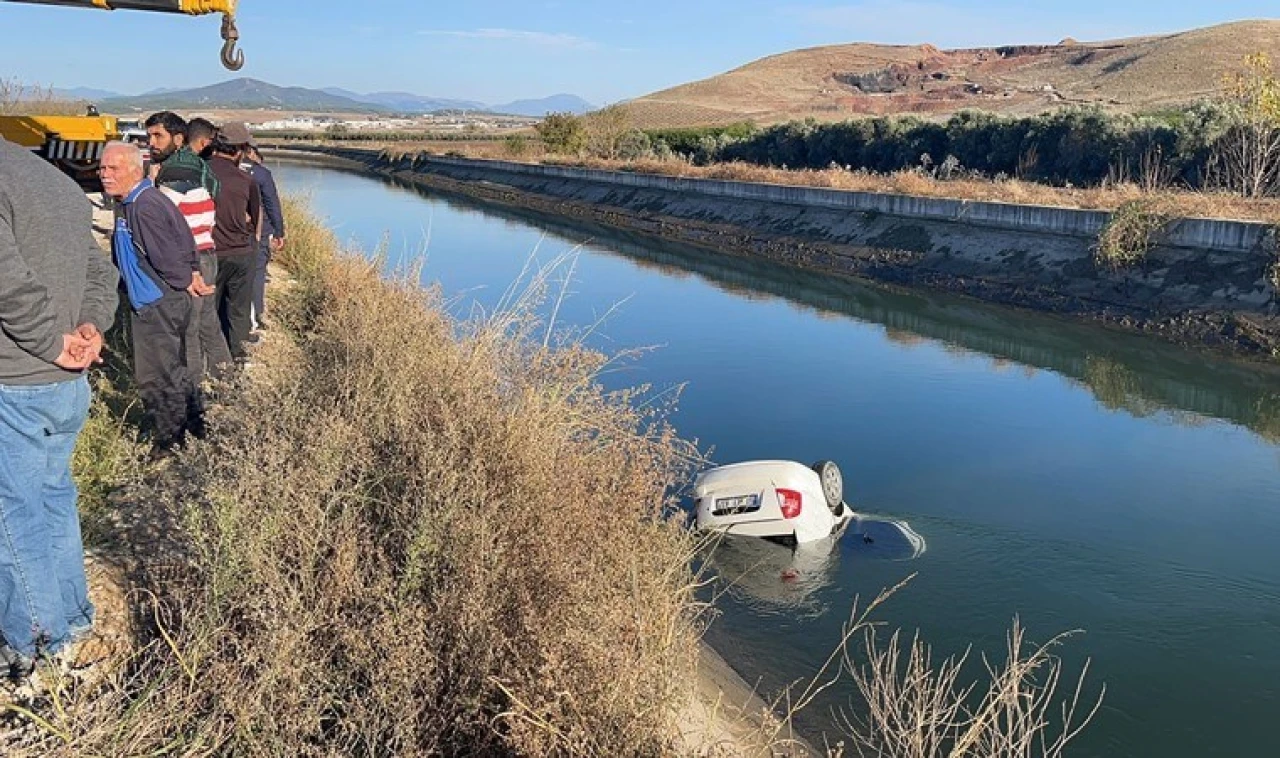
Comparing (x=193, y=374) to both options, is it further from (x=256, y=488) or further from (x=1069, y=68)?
(x=1069, y=68)

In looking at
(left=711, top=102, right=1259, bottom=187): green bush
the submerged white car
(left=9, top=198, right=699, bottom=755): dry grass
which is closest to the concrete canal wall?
(left=711, top=102, right=1259, bottom=187): green bush

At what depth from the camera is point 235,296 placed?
25.4ft

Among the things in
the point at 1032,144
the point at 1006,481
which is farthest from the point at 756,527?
the point at 1032,144

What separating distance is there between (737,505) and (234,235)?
4.34 metres

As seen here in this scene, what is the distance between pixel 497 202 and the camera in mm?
44500

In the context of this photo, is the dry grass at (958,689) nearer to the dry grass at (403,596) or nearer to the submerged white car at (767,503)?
the submerged white car at (767,503)

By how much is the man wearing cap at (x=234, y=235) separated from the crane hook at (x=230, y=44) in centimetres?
248

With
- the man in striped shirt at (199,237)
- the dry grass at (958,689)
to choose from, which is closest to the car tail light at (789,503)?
the dry grass at (958,689)

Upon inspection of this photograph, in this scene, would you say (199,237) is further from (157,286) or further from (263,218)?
(263,218)

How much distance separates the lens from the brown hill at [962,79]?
7219cm

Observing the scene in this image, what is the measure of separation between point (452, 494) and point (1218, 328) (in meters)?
15.7

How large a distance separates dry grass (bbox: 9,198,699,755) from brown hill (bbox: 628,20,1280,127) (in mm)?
62316

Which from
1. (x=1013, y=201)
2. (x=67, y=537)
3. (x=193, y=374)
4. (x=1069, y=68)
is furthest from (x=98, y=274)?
(x=1069, y=68)

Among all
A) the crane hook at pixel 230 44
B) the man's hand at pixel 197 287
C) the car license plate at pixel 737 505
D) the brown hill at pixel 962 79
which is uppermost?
the brown hill at pixel 962 79
